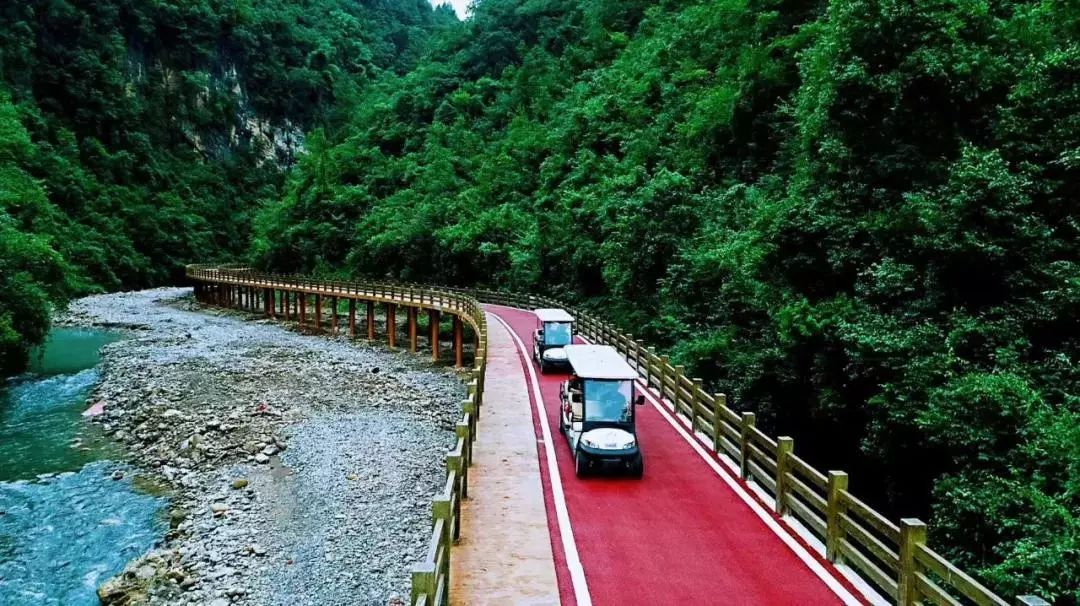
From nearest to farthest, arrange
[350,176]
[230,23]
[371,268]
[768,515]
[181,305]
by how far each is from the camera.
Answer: [768,515]
[371,268]
[181,305]
[350,176]
[230,23]

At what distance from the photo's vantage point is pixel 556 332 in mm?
21047

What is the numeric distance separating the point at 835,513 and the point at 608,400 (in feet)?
14.6

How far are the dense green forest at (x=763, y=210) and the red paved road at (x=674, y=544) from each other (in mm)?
2550

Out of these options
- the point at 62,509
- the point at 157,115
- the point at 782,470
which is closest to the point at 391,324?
the point at 62,509

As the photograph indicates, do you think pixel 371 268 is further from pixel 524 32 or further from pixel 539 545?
pixel 539 545

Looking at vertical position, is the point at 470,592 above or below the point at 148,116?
below

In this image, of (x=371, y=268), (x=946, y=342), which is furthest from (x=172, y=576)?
(x=371, y=268)

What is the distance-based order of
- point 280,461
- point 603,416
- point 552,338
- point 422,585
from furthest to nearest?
point 552,338
point 280,461
point 603,416
point 422,585

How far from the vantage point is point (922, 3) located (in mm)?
15586

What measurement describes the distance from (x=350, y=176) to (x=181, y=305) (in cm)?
2198

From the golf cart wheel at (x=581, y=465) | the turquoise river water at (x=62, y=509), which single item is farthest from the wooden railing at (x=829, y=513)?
Result: the turquoise river water at (x=62, y=509)

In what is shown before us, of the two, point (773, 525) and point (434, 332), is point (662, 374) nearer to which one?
point (773, 525)

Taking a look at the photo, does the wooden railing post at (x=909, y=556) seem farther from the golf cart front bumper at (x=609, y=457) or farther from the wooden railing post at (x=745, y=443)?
the golf cart front bumper at (x=609, y=457)

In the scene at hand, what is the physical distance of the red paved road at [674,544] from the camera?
741cm
